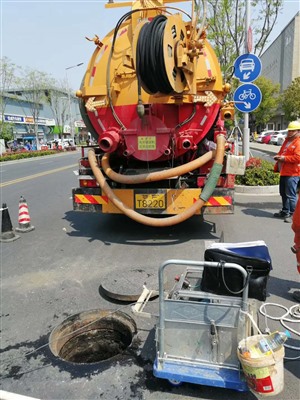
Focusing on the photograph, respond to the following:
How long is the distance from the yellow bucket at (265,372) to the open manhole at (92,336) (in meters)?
1.30

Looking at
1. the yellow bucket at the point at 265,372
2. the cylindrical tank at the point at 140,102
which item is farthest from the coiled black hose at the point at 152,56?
the yellow bucket at the point at 265,372

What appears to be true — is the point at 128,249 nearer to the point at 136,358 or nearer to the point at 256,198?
the point at 136,358

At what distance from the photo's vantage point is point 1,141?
35062mm

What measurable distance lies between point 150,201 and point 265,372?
354 cm

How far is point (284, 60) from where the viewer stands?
56.6m

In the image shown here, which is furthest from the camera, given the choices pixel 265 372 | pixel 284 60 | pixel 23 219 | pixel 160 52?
pixel 284 60

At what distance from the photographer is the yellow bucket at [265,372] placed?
1.92 m

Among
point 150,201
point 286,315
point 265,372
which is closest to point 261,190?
point 150,201

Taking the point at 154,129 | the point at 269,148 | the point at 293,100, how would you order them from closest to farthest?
the point at 154,129
the point at 269,148
the point at 293,100

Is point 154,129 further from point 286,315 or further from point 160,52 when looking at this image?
point 286,315

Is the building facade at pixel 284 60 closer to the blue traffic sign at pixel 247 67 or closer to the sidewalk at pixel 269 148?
the sidewalk at pixel 269 148

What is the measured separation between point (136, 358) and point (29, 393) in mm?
811

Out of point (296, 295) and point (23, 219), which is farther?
point (23, 219)

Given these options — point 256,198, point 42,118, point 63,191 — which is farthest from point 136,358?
point 42,118
